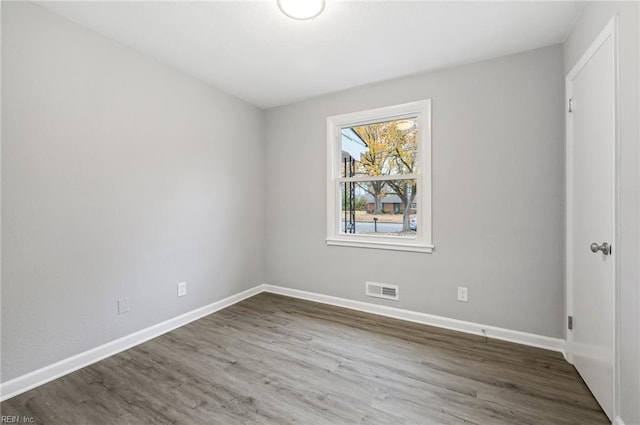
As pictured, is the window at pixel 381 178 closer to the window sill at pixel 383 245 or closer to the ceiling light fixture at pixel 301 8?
the window sill at pixel 383 245

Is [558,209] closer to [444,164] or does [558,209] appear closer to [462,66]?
[444,164]

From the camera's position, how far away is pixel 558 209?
2.25 metres

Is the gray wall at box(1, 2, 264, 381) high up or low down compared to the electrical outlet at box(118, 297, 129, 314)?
up

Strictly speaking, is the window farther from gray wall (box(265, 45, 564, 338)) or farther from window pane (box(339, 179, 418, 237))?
gray wall (box(265, 45, 564, 338))

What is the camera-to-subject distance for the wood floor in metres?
1.60

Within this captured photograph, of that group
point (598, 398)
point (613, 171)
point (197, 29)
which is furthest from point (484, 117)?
point (197, 29)

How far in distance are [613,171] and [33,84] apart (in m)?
3.54

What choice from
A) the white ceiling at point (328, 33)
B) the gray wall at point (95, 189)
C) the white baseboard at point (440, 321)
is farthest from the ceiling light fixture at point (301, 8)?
the white baseboard at point (440, 321)

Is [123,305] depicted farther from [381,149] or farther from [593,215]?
[593,215]

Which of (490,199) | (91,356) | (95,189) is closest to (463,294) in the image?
(490,199)

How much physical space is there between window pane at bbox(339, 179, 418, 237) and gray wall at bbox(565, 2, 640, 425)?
5.30 feet

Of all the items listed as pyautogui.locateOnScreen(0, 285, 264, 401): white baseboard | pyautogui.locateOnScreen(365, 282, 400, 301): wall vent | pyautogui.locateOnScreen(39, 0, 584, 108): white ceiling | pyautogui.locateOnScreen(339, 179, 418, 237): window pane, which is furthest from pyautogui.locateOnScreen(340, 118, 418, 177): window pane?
pyautogui.locateOnScreen(0, 285, 264, 401): white baseboard

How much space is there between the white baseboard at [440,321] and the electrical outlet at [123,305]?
1.79m

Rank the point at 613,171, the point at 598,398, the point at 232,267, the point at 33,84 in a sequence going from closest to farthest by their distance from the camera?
the point at 613,171
the point at 598,398
the point at 33,84
the point at 232,267
